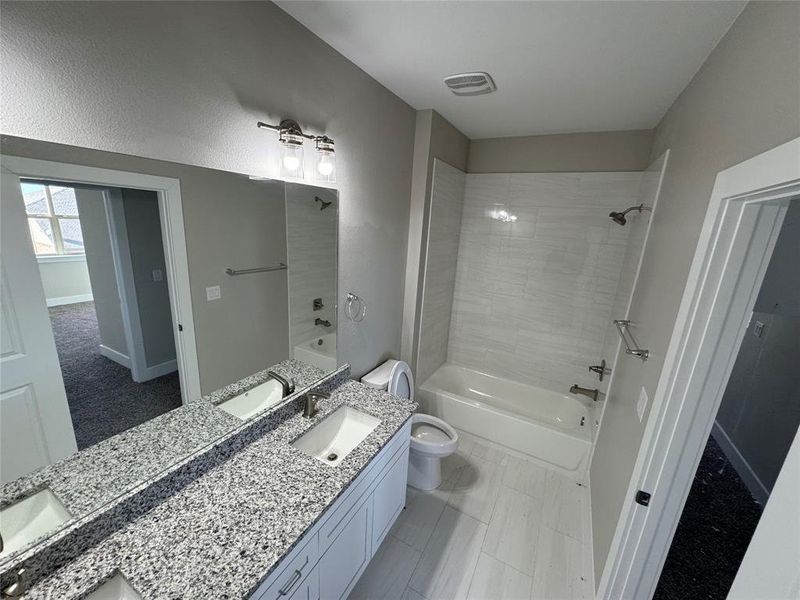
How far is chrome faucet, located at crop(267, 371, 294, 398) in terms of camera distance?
158cm

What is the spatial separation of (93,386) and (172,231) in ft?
1.79

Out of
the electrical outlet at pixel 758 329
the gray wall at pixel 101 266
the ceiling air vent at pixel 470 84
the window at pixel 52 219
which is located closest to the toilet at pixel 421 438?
the gray wall at pixel 101 266

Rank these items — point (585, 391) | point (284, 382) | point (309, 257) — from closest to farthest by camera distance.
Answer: point (284, 382), point (309, 257), point (585, 391)

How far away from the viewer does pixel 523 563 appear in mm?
1823

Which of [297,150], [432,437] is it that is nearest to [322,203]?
[297,150]

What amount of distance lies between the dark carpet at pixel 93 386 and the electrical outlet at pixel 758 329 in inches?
156

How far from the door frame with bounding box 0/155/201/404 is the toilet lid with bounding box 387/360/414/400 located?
131 centimetres

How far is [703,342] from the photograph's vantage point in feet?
3.44

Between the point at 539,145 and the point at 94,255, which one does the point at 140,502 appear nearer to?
the point at 94,255

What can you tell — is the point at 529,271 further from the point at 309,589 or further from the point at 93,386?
the point at 93,386

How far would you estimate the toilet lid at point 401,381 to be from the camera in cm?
233

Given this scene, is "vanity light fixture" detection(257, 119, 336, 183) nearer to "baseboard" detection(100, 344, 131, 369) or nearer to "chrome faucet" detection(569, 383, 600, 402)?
"baseboard" detection(100, 344, 131, 369)

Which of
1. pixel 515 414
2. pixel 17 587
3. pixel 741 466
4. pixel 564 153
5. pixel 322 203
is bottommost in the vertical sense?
pixel 741 466

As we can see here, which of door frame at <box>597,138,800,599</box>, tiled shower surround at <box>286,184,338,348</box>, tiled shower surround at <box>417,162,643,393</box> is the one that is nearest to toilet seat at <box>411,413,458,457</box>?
tiled shower surround at <box>417,162,643,393</box>
